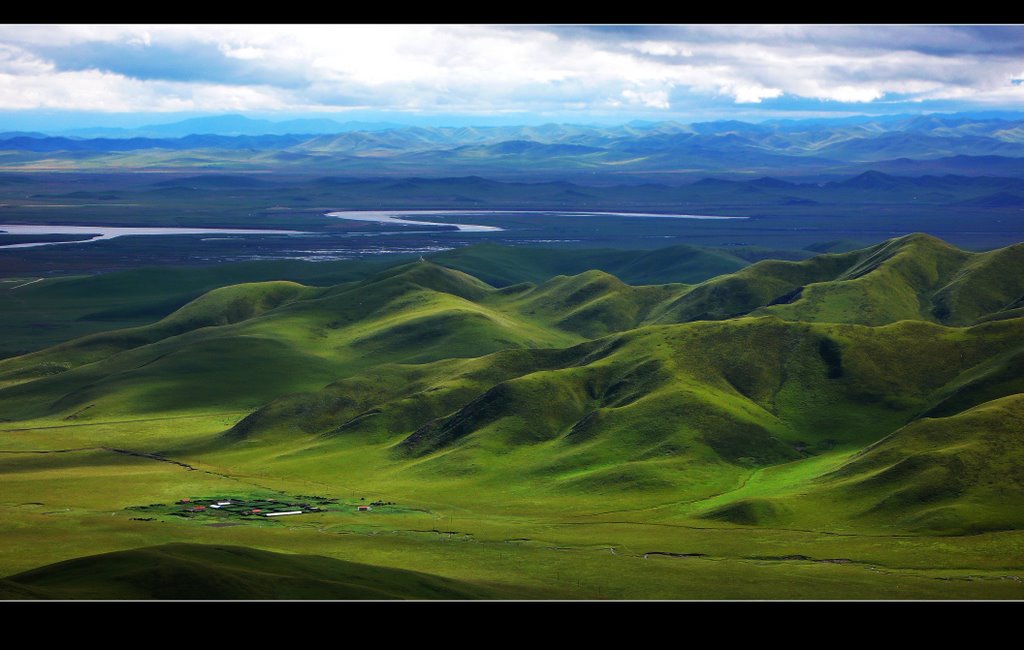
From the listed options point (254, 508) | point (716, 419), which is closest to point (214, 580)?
point (254, 508)

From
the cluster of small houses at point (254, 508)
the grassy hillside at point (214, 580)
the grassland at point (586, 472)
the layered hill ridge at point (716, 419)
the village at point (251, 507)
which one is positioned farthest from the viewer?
the cluster of small houses at point (254, 508)

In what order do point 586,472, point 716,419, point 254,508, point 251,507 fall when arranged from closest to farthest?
point 254,508, point 251,507, point 586,472, point 716,419

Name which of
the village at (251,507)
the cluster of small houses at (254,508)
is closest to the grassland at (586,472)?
the village at (251,507)

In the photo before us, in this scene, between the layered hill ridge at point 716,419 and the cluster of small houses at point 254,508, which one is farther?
the cluster of small houses at point 254,508

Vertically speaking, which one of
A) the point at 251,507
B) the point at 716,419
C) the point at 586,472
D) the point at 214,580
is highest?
the point at 214,580

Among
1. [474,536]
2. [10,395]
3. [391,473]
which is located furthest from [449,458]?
[10,395]

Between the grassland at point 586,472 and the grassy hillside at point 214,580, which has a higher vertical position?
the grassy hillside at point 214,580

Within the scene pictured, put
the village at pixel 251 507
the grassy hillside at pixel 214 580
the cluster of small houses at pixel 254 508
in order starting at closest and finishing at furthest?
the grassy hillside at pixel 214 580 < the village at pixel 251 507 < the cluster of small houses at pixel 254 508

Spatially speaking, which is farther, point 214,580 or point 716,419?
point 716,419

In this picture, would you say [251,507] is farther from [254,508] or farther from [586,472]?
[586,472]

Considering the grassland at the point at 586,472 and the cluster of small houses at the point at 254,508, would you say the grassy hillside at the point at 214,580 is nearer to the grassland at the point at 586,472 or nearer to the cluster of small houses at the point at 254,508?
the grassland at the point at 586,472

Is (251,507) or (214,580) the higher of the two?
(214,580)
